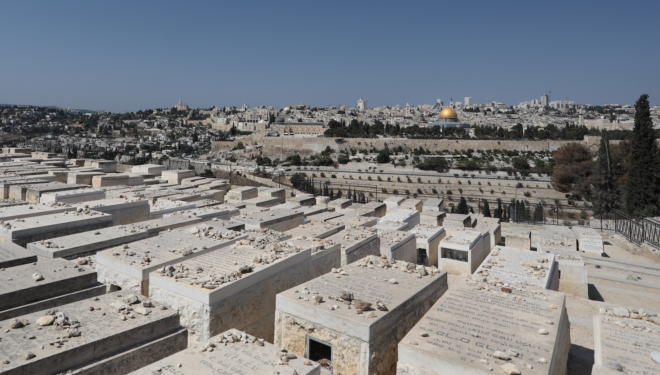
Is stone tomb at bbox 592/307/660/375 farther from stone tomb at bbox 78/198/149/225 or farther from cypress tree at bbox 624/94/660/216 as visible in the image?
cypress tree at bbox 624/94/660/216

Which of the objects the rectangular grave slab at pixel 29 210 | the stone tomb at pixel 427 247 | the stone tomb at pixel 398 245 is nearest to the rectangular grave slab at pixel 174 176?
the rectangular grave slab at pixel 29 210

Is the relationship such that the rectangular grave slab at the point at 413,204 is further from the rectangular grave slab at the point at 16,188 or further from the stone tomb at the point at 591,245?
the rectangular grave slab at the point at 16,188

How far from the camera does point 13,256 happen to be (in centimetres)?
582

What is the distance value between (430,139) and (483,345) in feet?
180

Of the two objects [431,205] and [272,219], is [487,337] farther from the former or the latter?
[431,205]

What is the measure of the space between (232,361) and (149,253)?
3111mm

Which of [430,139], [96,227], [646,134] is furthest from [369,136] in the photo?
[96,227]

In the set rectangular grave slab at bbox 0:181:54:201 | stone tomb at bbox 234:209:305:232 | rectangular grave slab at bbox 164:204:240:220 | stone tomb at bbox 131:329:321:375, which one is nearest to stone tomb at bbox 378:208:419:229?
stone tomb at bbox 234:209:305:232

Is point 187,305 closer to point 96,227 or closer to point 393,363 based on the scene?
point 393,363

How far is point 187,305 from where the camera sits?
16.2 feet

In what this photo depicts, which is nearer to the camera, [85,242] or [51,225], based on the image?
[85,242]

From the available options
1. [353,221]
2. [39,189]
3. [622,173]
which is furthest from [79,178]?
[622,173]

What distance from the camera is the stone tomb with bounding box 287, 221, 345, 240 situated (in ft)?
28.0

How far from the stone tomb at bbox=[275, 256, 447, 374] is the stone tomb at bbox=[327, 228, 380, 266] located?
1791mm
